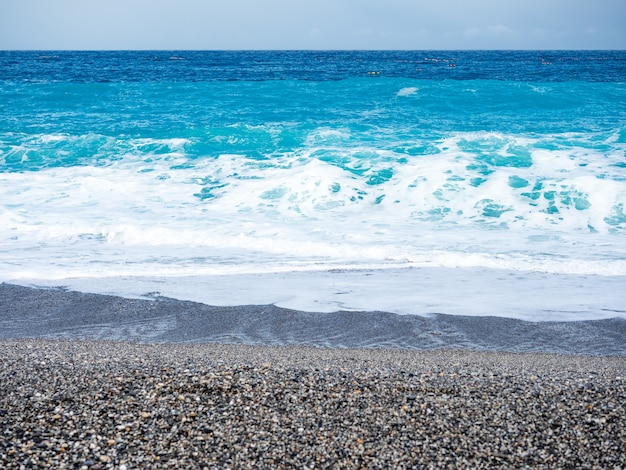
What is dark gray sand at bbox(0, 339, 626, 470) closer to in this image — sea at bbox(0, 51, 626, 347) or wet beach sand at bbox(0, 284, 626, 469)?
wet beach sand at bbox(0, 284, 626, 469)

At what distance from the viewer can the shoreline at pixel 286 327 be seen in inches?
181

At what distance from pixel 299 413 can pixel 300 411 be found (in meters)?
0.02

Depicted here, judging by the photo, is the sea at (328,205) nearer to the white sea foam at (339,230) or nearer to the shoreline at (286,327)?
the white sea foam at (339,230)

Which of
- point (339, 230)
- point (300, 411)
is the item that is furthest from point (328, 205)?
point (300, 411)

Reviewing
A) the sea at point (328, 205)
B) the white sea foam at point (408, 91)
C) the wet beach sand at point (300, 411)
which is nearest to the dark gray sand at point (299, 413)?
the wet beach sand at point (300, 411)

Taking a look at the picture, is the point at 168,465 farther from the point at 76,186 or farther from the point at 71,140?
the point at 71,140

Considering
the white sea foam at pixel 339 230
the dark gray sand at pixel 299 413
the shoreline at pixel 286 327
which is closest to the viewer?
the dark gray sand at pixel 299 413

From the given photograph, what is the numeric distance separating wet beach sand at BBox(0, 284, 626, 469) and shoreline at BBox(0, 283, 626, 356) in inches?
26.5

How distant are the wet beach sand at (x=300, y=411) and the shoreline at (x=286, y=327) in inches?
26.5

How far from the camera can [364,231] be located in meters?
7.90

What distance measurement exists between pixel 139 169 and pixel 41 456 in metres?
9.54

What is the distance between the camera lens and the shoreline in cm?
459

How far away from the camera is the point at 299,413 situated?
286 cm

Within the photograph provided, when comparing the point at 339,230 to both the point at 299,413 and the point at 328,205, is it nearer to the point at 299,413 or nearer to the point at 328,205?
the point at 328,205
